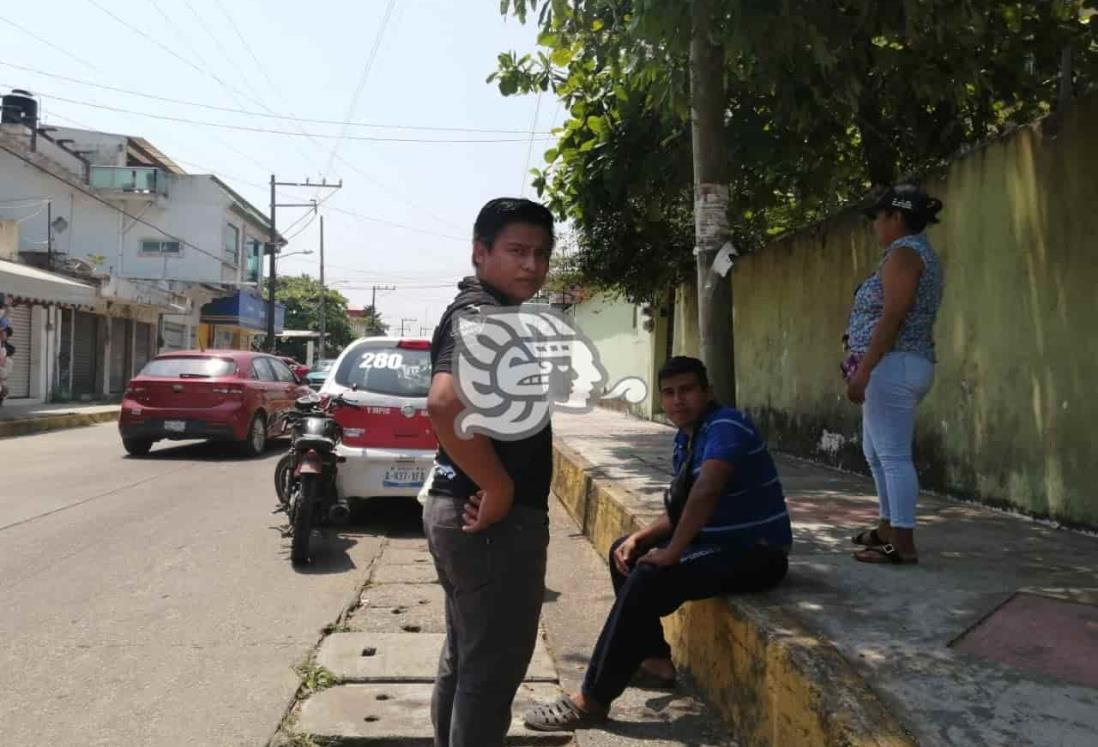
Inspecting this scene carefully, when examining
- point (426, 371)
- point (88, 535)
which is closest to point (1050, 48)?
point (426, 371)

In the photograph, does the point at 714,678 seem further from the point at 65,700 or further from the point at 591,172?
the point at 591,172

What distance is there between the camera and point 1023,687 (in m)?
2.37

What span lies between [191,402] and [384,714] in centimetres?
844

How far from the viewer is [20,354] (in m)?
19.8

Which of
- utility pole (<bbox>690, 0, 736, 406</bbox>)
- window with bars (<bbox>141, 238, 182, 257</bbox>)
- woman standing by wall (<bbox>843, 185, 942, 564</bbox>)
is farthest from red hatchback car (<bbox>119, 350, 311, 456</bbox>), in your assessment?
window with bars (<bbox>141, 238, 182, 257</bbox>)

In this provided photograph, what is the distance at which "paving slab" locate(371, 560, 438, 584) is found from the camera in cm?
519

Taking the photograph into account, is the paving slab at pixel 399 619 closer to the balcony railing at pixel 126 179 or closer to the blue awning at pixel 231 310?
the balcony railing at pixel 126 179

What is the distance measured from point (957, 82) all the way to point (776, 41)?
2.75m

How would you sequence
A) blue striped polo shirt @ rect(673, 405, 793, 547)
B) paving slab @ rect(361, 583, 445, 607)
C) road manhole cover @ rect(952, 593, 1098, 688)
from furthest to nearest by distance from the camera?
paving slab @ rect(361, 583, 445, 607) < blue striped polo shirt @ rect(673, 405, 793, 547) < road manhole cover @ rect(952, 593, 1098, 688)

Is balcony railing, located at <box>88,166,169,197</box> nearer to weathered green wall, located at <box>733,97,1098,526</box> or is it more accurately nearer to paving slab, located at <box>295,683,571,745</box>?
weathered green wall, located at <box>733,97,1098,526</box>

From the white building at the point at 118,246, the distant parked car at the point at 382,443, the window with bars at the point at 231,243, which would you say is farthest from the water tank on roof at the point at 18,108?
the distant parked car at the point at 382,443

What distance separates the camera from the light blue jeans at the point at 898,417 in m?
3.47

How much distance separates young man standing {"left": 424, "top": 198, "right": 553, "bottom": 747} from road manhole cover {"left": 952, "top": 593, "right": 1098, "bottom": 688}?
149cm

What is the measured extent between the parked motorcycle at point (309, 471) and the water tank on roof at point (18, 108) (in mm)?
27321
